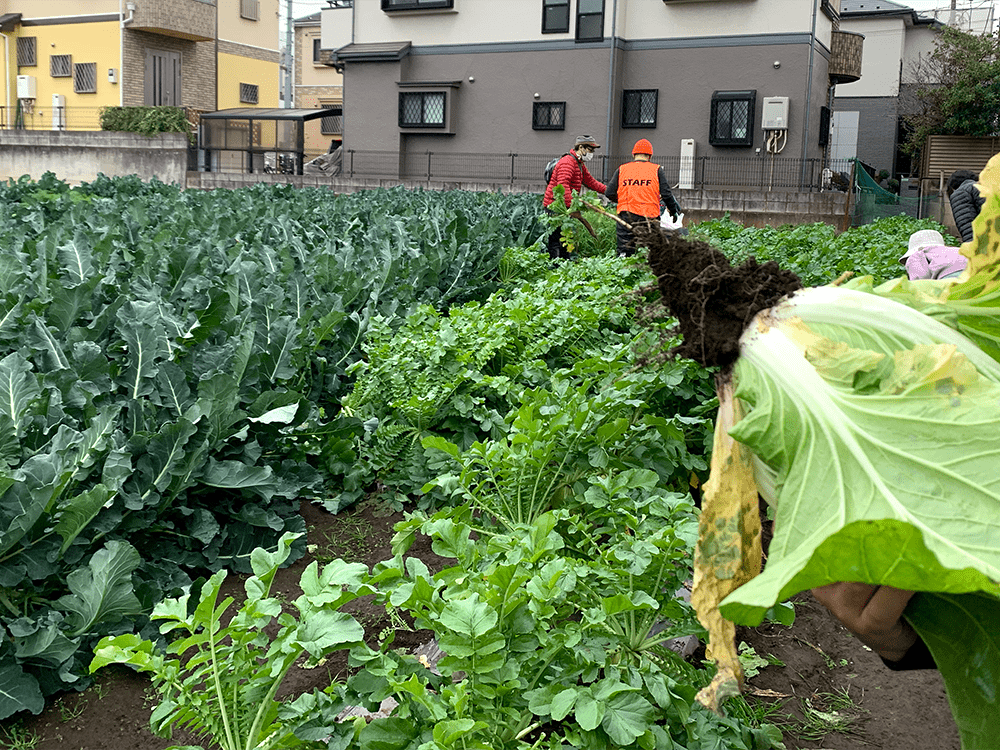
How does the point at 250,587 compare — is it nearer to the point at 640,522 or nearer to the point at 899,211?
the point at 640,522

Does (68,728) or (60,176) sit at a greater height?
(60,176)

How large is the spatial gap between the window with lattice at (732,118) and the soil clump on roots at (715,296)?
28.1 m

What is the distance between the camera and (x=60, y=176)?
34594 millimetres

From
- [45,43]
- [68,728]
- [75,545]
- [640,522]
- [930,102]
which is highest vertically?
[45,43]

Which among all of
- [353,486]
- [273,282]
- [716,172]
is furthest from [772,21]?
[353,486]

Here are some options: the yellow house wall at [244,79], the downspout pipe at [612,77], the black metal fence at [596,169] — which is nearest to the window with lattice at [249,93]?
the yellow house wall at [244,79]

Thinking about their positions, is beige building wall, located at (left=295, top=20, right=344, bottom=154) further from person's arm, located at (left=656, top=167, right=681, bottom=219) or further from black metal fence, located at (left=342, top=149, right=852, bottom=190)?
person's arm, located at (left=656, top=167, right=681, bottom=219)

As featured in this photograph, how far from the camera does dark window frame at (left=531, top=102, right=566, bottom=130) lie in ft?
101

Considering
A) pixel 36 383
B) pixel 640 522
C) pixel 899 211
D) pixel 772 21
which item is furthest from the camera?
pixel 772 21

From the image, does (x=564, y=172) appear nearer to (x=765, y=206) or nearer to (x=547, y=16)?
(x=765, y=206)

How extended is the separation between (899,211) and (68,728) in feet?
81.4

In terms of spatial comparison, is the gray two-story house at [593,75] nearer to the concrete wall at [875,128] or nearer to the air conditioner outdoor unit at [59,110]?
the concrete wall at [875,128]

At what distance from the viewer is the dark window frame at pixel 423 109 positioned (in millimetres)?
32156

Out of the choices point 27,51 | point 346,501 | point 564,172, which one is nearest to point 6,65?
point 27,51
